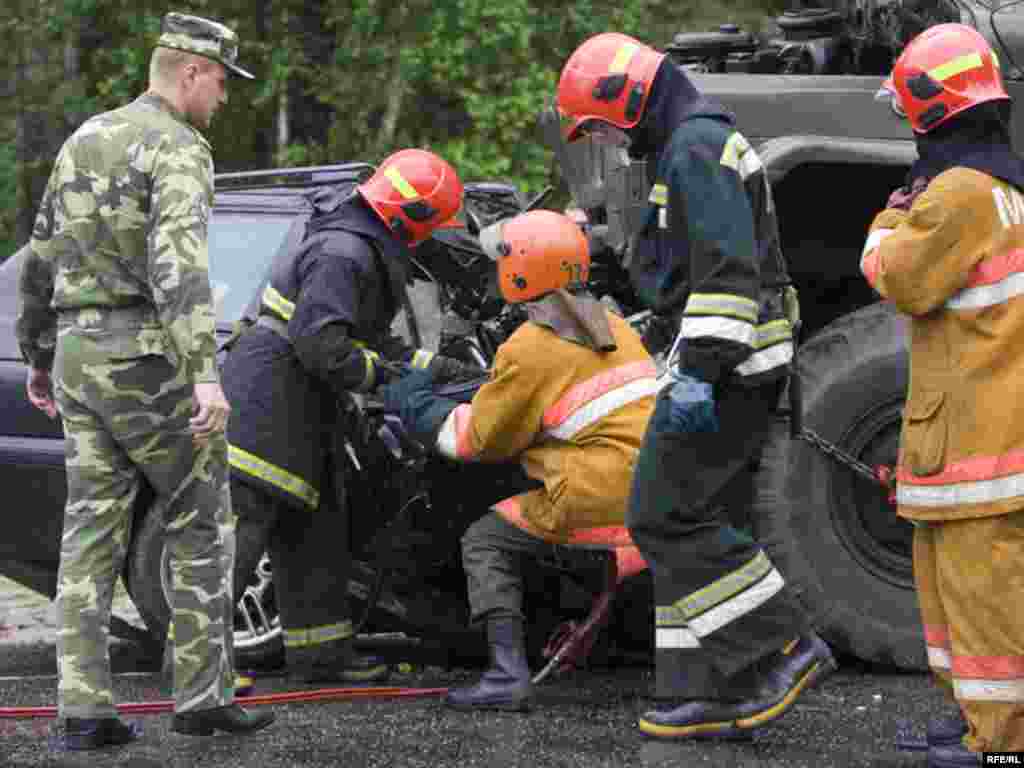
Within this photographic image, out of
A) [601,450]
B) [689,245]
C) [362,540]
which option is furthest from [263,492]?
[689,245]

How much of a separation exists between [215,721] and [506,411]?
1.22 m

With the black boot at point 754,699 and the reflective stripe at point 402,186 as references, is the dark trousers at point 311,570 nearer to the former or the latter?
the reflective stripe at point 402,186

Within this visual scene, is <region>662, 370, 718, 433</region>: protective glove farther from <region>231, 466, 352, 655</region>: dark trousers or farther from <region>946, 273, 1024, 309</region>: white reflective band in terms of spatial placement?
<region>231, 466, 352, 655</region>: dark trousers

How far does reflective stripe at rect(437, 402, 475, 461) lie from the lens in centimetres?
596

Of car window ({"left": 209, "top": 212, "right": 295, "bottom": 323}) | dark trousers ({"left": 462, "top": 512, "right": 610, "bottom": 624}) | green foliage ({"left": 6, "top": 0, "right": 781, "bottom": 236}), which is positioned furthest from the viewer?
green foliage ({"left": 6, "top": 0, "right": 781, "bottom": 236})

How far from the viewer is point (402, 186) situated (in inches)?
245

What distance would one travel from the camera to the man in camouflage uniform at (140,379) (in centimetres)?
529

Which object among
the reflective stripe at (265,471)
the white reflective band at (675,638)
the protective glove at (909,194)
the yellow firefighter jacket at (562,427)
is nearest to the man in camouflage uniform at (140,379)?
the reflective stripe at (265,471)

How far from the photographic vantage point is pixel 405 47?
14.6 m

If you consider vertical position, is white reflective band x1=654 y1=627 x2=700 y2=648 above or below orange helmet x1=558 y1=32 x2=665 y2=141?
below

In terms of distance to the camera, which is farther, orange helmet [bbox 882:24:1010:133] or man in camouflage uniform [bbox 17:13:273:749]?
man in camouflage uniform [bbox 17:13:273:749]

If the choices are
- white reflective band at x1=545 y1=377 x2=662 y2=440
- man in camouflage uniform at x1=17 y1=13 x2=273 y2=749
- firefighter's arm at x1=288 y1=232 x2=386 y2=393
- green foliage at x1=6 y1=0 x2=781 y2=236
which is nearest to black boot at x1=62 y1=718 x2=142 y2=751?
man in camouflage uniform at x1=17 y1=13 x2=273 y2=749

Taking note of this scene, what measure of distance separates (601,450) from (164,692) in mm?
1614

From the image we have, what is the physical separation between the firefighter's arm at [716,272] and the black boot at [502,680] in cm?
116
